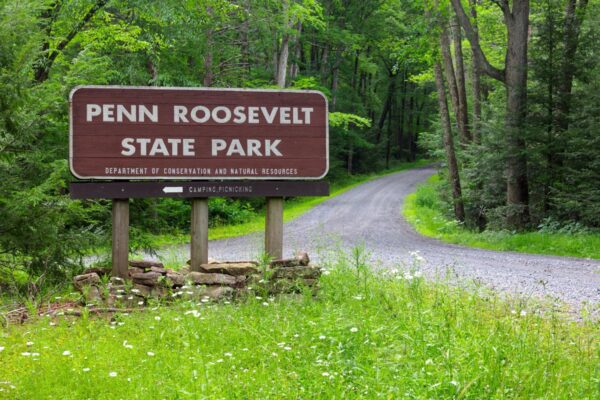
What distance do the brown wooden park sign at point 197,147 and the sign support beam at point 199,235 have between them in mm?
13

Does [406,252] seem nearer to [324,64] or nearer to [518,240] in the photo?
[518,240]

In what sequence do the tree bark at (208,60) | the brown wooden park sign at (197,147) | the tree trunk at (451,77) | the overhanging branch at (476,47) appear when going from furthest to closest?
the tree bark at (208,60)
the tree trunk at (451,77)
the overhanging branch at (476,47)
the brown wooden park sign at (197,147)

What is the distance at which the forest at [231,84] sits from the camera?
768cm

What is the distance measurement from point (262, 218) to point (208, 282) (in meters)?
16.4

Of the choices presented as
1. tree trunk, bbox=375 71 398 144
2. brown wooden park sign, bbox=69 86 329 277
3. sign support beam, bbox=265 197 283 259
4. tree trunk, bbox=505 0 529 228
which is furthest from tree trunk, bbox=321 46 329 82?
sign support beam, bbox=265 197 283 259

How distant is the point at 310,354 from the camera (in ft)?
16.2

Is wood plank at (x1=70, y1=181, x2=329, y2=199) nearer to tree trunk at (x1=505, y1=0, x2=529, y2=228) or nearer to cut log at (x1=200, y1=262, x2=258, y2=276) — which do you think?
cut log at (x1=200, y1=262, x2=258, y2=276)

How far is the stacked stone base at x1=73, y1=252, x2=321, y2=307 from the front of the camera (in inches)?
280

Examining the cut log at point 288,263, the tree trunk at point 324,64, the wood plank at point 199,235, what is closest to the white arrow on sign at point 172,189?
the wood plank at point 199,235

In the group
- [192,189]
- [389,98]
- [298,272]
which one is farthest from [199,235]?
[389,98]

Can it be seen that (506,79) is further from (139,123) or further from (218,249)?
(139,123)

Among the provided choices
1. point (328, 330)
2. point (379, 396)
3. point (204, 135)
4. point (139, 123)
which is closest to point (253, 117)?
point (204, 135)

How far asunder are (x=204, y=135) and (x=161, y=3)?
5479 millimetres

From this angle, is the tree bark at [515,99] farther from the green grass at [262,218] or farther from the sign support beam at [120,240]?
the sign support beam at [120,240]
